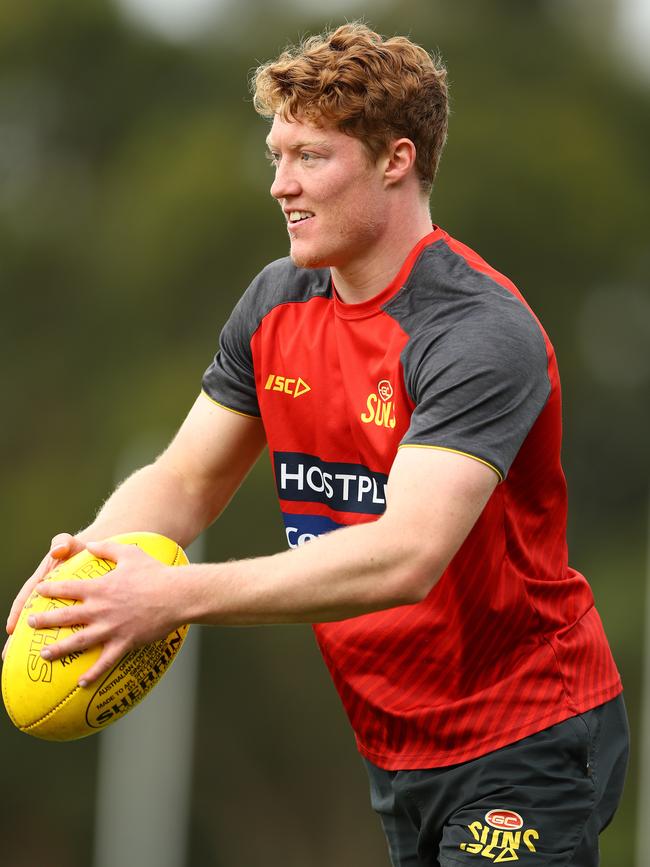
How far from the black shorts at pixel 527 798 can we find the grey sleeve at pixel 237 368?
118 cm

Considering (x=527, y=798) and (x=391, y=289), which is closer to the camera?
(x=527, y=798)

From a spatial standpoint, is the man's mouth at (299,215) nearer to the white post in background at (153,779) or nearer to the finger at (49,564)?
the finger at (49,564)

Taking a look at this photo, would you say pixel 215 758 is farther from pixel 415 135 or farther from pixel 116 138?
pixel 415 135

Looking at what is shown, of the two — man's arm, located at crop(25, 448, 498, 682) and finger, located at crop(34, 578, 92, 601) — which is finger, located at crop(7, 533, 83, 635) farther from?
man's arm, located at crop(25, 448, 498, 682)

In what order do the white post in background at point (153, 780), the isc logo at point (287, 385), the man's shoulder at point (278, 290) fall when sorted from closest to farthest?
the isc logo at point (287, 385)
the man's shoulder at point (278, 290)
the white post in background at point (153, 780)

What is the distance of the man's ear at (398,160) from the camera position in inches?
168

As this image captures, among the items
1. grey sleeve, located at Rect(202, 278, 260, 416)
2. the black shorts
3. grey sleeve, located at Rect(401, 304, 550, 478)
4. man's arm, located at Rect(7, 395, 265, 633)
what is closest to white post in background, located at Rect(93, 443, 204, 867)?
man's arm, located at Rect(7, 395, 265, 633)

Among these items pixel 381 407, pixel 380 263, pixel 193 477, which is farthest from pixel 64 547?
pixel 380 263

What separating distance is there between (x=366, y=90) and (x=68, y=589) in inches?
60.1

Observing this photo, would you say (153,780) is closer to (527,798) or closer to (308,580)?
(527,798)

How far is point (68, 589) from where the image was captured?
147 inches

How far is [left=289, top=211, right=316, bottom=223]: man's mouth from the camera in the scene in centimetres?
421

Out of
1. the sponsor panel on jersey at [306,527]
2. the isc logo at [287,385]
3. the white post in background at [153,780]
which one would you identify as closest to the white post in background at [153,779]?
the white post in background at [153,780]

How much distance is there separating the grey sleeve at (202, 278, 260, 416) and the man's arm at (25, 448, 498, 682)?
1.05m
